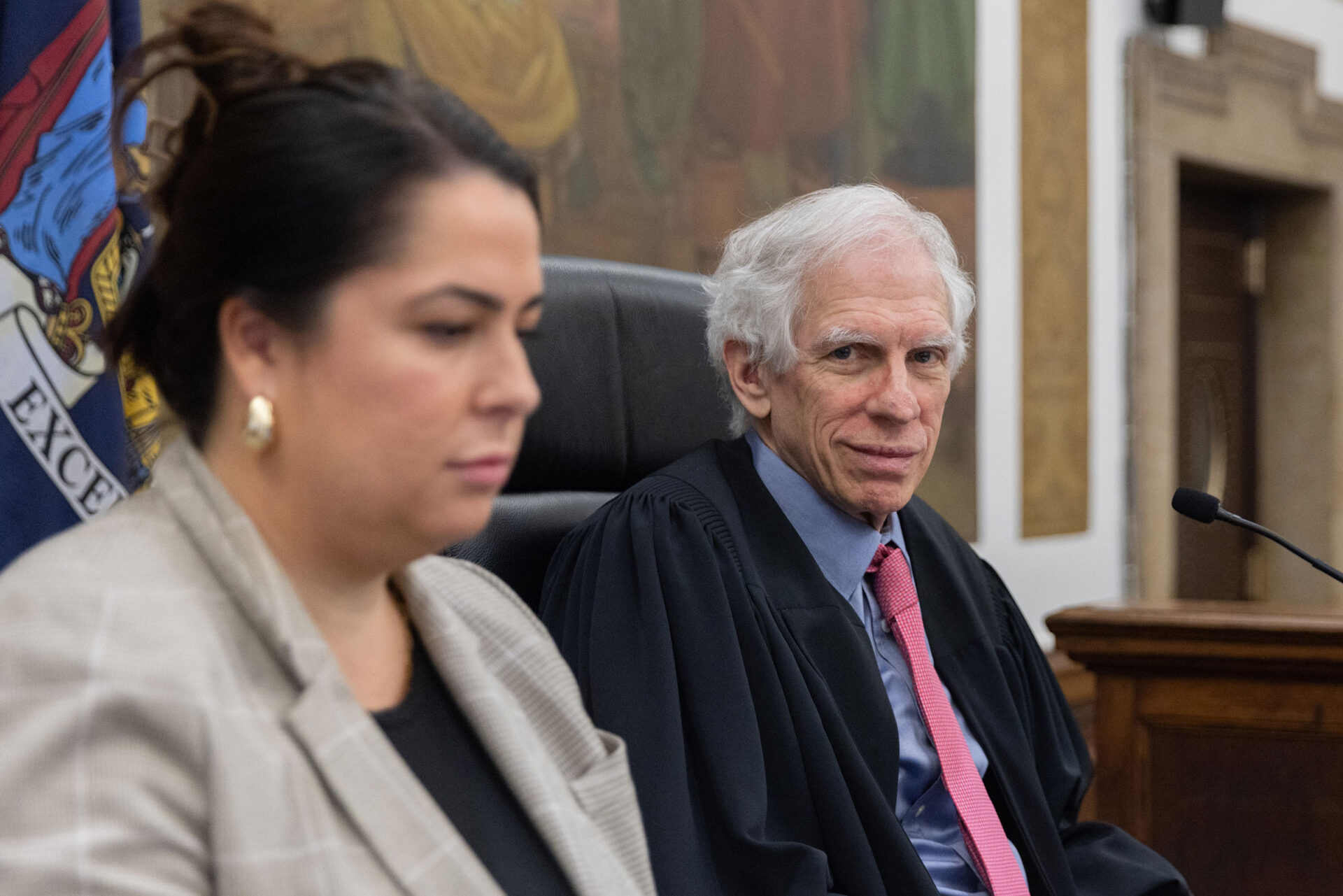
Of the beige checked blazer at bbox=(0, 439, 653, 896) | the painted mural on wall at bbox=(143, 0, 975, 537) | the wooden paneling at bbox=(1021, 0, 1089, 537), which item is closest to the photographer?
the beige checked blazer at bbox=(0, 439, 653, 896)

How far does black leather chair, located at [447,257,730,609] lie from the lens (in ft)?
5.83

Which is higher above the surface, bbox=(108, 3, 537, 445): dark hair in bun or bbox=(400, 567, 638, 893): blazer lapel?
bbox=(108, 3, 537, 445): dark hair in bun

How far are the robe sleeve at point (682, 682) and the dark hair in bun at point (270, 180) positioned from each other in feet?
2.49

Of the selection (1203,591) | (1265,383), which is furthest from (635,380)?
(1265,383)

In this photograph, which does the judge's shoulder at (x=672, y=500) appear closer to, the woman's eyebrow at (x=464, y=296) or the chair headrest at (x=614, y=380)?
the chair headrest at (x=614, y=380)

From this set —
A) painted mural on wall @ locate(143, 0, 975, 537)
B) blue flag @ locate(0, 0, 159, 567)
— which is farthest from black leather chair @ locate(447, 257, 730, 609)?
painted mural on wall @ locate(143, 0, 975, 537)

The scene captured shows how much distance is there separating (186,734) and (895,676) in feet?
3.91

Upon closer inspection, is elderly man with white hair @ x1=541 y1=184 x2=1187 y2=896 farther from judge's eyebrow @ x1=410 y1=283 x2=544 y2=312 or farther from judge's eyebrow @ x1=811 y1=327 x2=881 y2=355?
judge's eyebrow @ x1=410 y1=283 x2=544 y2=312

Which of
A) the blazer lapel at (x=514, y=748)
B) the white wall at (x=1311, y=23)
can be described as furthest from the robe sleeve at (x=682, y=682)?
the white wall at (x=1311, y=23)

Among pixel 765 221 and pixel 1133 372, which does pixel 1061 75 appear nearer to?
pixel 1133 372

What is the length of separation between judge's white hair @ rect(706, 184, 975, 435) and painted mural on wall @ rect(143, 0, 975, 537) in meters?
1.18

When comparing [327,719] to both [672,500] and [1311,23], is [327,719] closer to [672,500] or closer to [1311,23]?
[672,500]

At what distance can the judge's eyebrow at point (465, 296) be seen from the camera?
874 mm

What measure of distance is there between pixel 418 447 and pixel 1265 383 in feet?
20.4
